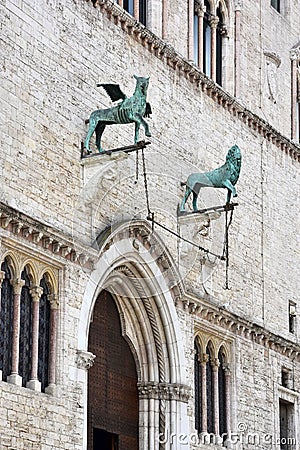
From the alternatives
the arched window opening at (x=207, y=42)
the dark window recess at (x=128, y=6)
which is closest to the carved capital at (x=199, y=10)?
the arched window opening at (x=207, y=42)

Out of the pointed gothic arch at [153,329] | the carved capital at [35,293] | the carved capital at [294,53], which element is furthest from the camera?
the carved capital at [294,53]

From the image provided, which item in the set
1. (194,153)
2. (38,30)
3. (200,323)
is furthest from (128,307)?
(38,30)

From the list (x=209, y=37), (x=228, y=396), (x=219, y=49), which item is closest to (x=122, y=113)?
(x=209, y=37)

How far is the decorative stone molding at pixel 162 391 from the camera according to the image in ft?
73.7

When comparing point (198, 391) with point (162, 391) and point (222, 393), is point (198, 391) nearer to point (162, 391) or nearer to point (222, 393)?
point (222, 393)

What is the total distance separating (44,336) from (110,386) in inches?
105

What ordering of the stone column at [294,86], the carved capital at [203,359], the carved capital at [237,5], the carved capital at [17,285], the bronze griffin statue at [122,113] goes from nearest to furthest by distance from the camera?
the carved capital at [17,285] → the bronze griffin statue at [122,113] → the carved capital at [203,359] → the carved capital at [237,5] → the stone column at [294,86]

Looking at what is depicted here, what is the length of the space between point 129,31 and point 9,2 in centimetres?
365

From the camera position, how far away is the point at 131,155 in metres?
22.2

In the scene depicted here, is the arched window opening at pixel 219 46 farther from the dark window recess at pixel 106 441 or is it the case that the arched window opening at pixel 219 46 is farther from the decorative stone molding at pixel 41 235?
the dark window recess at pixel 106 441

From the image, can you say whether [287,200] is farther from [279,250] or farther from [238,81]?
[238,81]

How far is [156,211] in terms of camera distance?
22.8 metres

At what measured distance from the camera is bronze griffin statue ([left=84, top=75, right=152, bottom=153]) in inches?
814

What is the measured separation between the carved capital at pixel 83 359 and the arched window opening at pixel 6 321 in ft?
5.17
